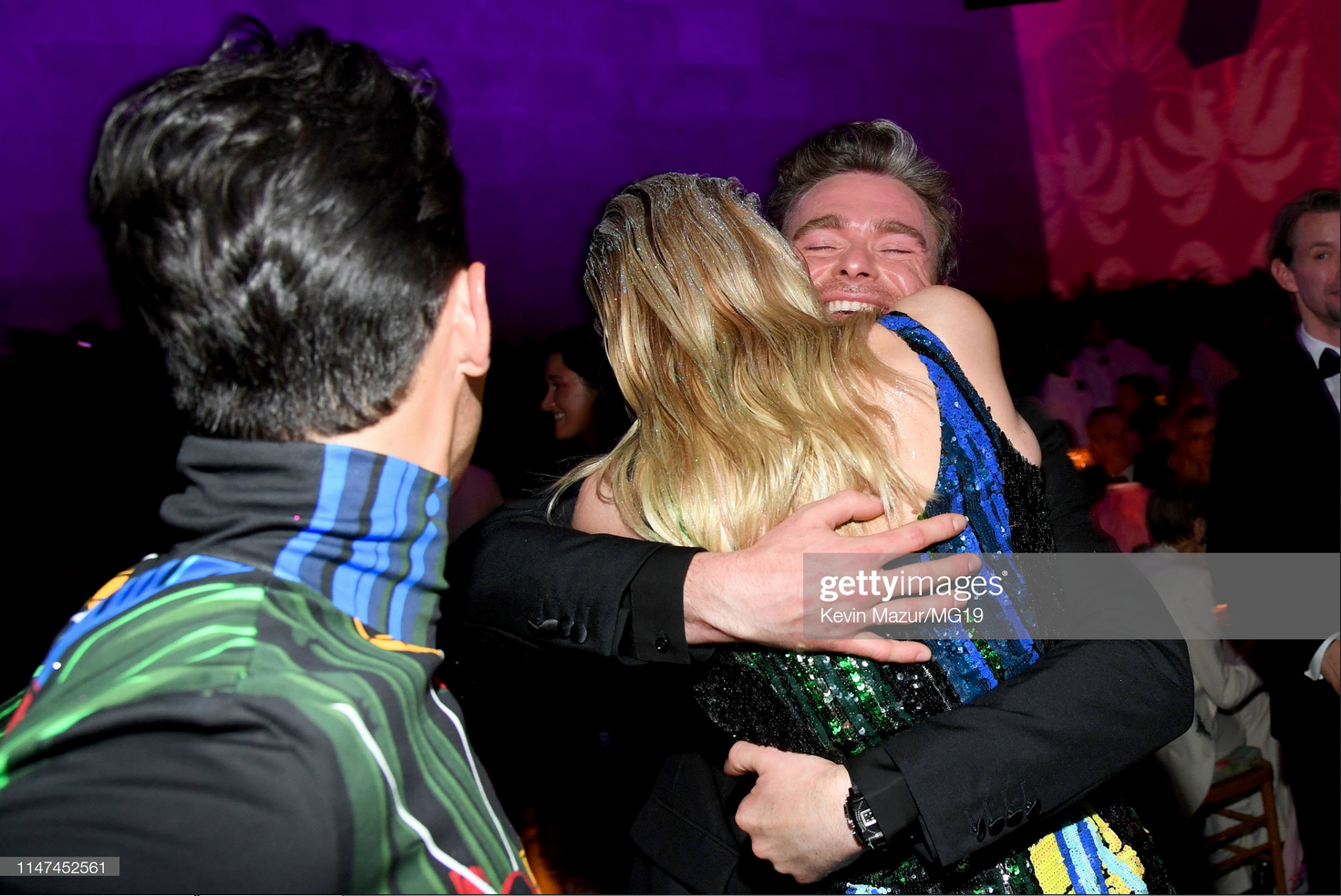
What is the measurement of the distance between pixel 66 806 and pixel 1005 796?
0.91 m

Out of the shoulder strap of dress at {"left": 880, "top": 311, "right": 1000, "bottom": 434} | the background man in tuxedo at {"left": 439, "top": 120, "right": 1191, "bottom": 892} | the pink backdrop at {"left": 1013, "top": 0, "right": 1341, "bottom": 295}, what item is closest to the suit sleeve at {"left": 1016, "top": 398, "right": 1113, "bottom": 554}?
the background man in tuxedo at {"left": 439, "top": 120, "right": 1191, "bottom": 892}

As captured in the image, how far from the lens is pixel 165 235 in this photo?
674 millimetres

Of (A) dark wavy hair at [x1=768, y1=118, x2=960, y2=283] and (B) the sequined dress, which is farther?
(A) dark wavy hair at [x1=768, y1=118, x2=960, y2=283]

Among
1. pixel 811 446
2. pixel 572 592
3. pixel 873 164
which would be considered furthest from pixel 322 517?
pixel 873 164

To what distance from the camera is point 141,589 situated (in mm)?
653

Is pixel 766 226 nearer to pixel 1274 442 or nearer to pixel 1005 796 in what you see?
pixel 1005 796

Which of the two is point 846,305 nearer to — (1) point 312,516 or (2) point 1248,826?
(1) point 312,516

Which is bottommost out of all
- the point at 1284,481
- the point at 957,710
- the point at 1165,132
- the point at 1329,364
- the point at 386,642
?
the point at 1284,481

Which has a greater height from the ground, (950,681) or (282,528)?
(282,528)

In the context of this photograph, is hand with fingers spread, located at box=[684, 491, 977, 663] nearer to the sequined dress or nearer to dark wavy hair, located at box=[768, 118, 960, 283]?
the sequined dress

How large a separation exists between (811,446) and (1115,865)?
684mm

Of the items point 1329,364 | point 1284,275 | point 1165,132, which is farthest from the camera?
point 1165,132

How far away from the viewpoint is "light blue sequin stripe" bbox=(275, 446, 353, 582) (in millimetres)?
672

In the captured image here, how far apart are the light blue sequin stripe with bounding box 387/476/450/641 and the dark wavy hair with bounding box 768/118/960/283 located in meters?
1.11
